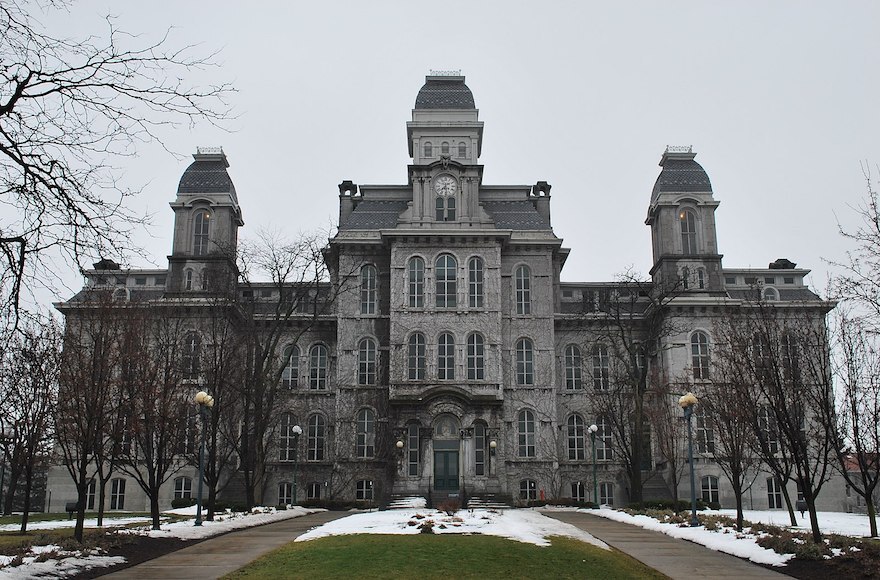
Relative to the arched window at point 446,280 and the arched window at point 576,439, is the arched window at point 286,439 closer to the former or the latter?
the arched window at point 446,280

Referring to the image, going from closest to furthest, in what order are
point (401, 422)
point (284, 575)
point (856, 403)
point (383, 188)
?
point (284, 575) → point (856, 403) → point (401, 422) → point (383, 188)

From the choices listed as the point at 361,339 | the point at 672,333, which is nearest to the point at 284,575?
the point at 361,339

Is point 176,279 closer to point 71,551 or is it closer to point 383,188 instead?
point 383,188

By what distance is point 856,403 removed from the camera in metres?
24.3

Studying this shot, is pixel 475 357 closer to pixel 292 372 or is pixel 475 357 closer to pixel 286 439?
pixel 292 372

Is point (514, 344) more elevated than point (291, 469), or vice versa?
point (514, 344)

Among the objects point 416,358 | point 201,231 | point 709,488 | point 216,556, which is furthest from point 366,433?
point 216,556

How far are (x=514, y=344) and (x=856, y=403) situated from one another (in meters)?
26.5

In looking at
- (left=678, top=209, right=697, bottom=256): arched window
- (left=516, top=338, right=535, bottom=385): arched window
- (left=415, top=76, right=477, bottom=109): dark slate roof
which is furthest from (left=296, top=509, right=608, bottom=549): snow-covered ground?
(left=415, top=76, right=477, bottom=109): dark slate roof

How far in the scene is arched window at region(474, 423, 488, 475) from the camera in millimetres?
45706

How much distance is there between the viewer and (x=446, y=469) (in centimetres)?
4588

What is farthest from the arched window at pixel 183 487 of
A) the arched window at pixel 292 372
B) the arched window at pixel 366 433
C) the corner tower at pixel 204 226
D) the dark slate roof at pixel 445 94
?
the dark slate roof at pixel 445 94

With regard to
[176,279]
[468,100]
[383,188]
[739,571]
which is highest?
[468,100]

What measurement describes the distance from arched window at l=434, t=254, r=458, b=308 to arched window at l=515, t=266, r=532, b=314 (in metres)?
4.02
